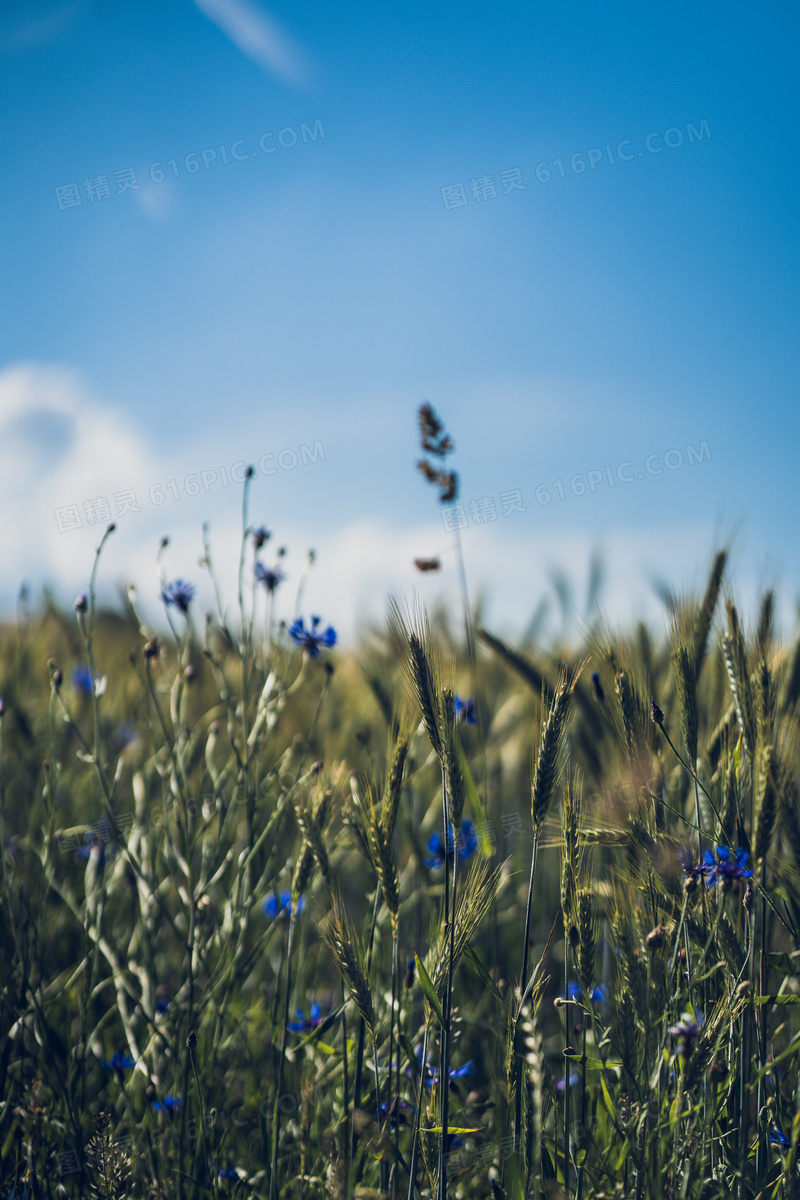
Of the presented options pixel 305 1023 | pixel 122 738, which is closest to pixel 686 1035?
pixel 305 1023

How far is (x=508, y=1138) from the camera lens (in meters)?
1.08

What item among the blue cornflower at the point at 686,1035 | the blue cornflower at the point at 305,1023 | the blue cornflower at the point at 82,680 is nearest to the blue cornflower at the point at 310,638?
the blue cornflower at the point at 305,1023

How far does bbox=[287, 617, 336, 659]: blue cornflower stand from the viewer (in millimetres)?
1828

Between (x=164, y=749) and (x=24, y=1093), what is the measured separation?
770 mm

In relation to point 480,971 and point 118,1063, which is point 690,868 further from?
point 118,1063

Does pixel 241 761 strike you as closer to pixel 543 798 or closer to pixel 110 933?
pixel 543 798

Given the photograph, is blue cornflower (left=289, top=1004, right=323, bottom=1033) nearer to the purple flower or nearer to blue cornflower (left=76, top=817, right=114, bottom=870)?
blue cornflower (left=76, top=817, right=114, bottom=870)

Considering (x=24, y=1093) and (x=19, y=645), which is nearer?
(x=24, y=1093)

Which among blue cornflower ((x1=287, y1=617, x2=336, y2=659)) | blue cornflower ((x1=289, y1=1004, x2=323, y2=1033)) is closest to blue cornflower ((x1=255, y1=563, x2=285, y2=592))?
blue cornflower ((x1=287, y1=617, x2=336, y2=659))

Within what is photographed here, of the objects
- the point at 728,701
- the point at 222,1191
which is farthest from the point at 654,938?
the point at 222,1191

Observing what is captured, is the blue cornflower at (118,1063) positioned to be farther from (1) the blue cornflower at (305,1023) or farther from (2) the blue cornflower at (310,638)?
(2) the blue cornflower at (310,638)

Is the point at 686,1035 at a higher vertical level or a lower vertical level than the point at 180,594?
lower

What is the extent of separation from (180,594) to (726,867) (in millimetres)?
1471

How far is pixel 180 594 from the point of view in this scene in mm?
1971
